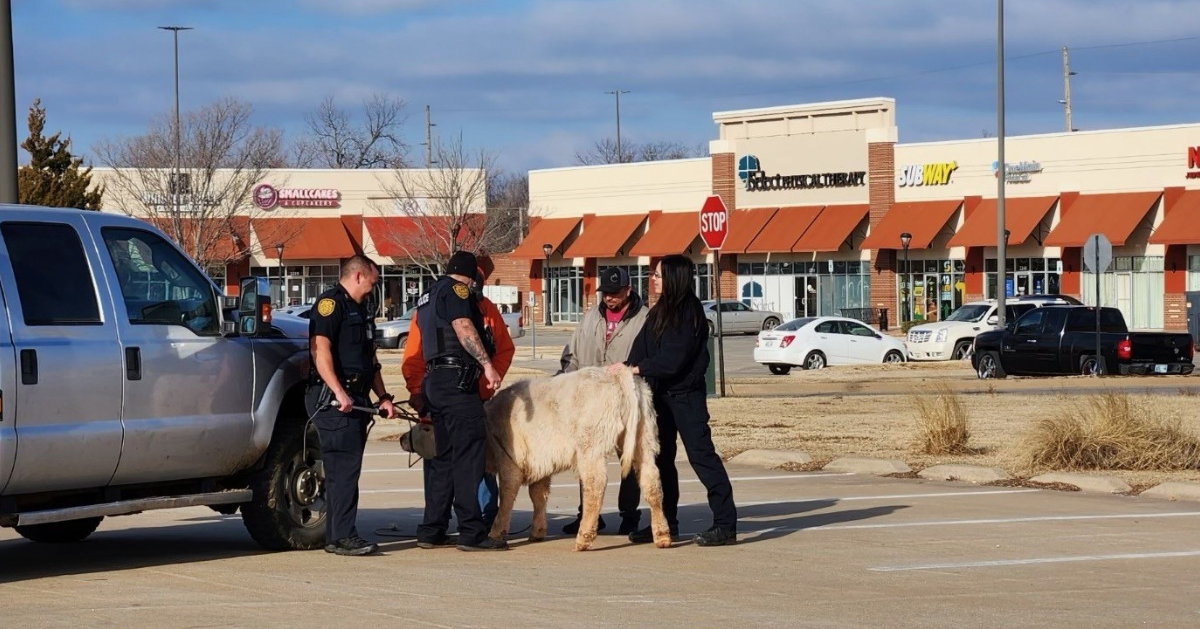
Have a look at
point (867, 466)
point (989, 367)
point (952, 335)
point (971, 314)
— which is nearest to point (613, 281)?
point (867, 466)

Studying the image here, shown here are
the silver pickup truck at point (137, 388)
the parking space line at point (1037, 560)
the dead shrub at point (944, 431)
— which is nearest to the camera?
the silver pickup truck at point (137, 388)

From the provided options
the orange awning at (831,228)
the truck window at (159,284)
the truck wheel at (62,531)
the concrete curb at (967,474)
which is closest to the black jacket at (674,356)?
the truck window at (159,284)

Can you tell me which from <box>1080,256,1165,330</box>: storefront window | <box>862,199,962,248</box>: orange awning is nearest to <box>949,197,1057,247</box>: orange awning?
<box>862,199,962,248</box>: orange awning

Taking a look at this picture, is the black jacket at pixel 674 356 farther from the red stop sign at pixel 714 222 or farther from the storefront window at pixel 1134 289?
the storefront window at pixel 1134 289

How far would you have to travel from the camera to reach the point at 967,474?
14.9 metres

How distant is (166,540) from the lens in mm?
11648

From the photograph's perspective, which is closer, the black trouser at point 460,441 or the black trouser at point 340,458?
the black trouser at point 340,458

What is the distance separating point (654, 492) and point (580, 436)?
0.61m

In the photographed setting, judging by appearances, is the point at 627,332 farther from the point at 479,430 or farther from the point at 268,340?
the point at 268,340

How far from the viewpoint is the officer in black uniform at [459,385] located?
10344 millimetres

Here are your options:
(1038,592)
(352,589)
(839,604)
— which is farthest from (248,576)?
(1038,592)

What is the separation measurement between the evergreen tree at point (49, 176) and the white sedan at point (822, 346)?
1494 cm

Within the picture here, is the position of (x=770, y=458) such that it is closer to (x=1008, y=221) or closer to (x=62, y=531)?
(x=62, y=531)

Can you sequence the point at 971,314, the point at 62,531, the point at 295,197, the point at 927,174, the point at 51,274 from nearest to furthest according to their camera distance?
the point at 51,274 < the point at 62,531 < the point at 971,314 < the point at 927,174 < the point at 295,197
